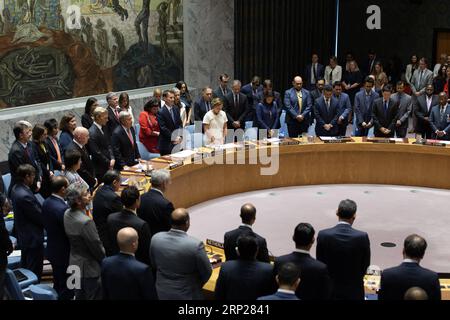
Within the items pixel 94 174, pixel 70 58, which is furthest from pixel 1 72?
pixel 94 174

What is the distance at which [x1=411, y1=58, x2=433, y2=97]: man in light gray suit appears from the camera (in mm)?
14320

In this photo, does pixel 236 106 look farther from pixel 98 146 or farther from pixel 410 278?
Result: pixel 410 278

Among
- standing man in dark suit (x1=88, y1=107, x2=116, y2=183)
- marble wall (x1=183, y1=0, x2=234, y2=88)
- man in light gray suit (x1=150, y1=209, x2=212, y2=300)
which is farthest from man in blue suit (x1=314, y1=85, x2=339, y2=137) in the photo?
man in light gray suit (x1=150, y1=209, x2=212, y2=300)

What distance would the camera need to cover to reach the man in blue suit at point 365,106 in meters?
11.7

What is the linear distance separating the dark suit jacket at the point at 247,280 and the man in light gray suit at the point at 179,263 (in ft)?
1.31

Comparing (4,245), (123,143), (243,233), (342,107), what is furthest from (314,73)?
(4,245)

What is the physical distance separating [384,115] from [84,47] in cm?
565

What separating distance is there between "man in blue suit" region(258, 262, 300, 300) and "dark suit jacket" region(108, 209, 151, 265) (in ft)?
5.59

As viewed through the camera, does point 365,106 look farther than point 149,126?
Yes

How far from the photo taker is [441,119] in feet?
36.6

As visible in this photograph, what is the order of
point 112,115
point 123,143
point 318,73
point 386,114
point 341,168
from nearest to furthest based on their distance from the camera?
point 123,143 < point 112,115 < point 341,168 < point 386,114 < point 318,73

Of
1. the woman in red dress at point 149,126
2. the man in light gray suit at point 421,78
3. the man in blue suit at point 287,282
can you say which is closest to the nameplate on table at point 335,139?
the woman in red dress at point 149,126

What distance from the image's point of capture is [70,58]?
41.3ft

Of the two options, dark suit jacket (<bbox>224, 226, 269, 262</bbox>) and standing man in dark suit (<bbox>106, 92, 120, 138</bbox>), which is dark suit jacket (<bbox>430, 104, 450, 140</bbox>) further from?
dark suit jacket (<bbox>224, 226, 269, 262</bbox>)
